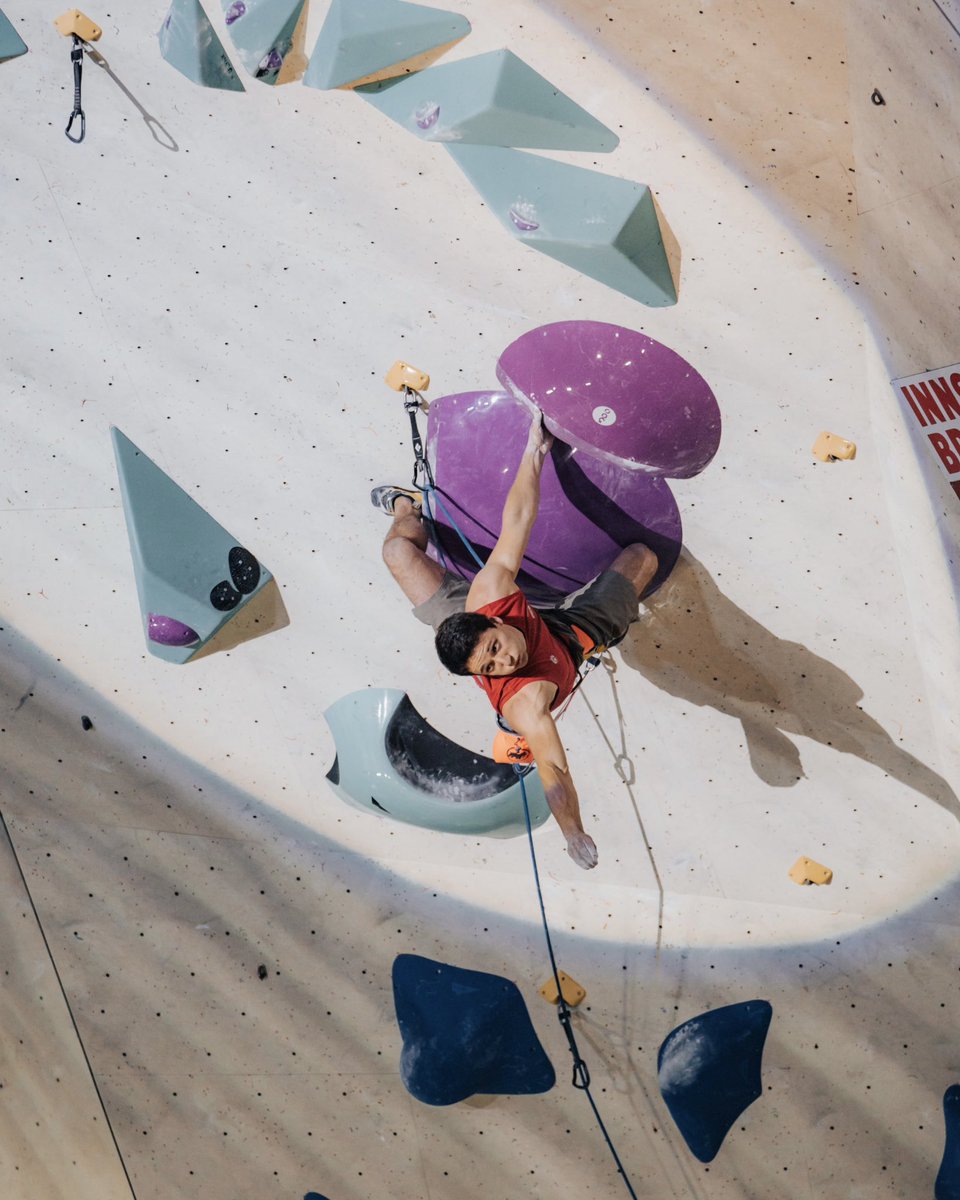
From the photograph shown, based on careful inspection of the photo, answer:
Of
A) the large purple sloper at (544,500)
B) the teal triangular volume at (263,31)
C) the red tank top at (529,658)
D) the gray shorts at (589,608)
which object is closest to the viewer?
the red tank top at (529,658)

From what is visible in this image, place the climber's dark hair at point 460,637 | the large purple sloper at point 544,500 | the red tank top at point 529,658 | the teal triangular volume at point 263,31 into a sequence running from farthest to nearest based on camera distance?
the teal triangular volume at point 263,31 < the large purple sloper at point 544,500 < the red tank top at point 529,658 < the climber's dark hair at point 460,637

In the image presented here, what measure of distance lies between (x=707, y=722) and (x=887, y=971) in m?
0.84

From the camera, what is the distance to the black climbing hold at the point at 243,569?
2.98m

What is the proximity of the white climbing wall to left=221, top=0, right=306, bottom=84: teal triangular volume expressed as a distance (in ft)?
0.17

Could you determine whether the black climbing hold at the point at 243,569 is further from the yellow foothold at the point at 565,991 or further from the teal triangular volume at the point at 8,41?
the teal triangular volume at the point at 8,41

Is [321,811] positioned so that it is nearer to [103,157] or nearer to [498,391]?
[498,391]

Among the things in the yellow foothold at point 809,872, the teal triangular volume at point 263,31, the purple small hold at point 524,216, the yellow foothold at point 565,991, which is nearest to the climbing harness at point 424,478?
the purple small hold at point 524,216

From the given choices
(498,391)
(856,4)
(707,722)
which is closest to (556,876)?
(707,722)

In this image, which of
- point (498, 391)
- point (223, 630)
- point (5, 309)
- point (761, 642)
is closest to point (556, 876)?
point (761, 642)

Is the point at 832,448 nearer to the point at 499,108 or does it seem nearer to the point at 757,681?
the point at 757,681

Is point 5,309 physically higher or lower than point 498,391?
lower

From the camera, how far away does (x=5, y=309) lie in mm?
2994

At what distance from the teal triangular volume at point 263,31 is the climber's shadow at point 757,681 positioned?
1.76 m

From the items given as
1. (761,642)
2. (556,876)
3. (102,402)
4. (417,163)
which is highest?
(417,163)
